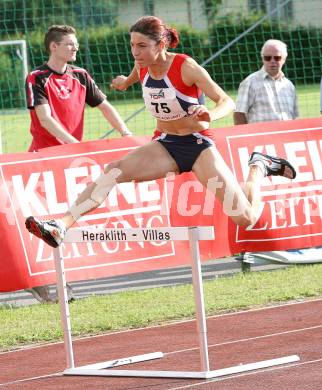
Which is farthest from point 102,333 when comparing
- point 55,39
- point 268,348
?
point 55,39

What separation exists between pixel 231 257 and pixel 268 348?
451cm

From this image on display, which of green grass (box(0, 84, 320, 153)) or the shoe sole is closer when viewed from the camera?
the shoe sole

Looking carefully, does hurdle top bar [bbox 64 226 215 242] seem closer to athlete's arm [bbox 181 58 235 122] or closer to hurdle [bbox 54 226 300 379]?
hurdle [bbox 54 226 300 379]

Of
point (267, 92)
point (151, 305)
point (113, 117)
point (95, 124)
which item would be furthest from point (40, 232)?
point (95, 124)

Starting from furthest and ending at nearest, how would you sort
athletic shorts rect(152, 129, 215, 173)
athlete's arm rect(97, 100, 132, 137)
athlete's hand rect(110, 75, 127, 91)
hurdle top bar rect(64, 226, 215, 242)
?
athlete's arm rect(97, 100, 132, 137)
athlete's hand rect(110, 75, 127, 91)
athletic shorts rect(152, 129, 215, 173)
hurdle top bar rect(64, 226, 215, 242)

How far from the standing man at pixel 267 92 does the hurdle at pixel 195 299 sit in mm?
4809

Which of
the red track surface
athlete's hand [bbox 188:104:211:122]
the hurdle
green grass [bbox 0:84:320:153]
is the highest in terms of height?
athlete's hand [bbox 188:104:211:122]

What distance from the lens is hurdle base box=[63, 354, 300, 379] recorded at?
716 cm

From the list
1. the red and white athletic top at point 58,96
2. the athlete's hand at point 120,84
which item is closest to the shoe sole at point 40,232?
the athlete's hand at point 120,84

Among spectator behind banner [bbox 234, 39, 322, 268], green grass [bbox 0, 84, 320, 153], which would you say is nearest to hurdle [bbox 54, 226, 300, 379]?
spectator behind banner [bbox 234, 39, 322, 268]

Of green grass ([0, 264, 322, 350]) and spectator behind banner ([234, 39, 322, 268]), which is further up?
spectator behind banner ([234, 39, 322, 268])

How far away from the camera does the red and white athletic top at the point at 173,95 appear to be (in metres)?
8.08

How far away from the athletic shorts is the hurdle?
44.6 inches

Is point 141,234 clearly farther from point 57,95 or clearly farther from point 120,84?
point 57,95
